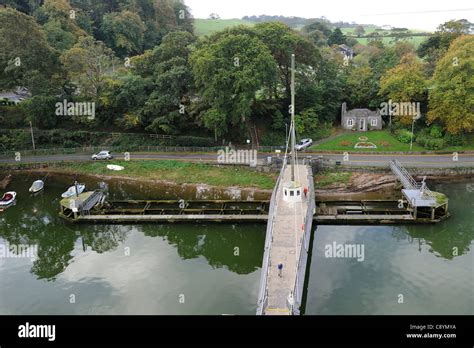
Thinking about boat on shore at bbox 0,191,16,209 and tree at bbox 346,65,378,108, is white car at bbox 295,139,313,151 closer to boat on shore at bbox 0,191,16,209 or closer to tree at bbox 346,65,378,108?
tree at bbox 346,65,378,108

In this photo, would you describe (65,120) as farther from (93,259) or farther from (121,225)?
(93,259)

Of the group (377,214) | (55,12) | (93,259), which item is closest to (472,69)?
(377,214)

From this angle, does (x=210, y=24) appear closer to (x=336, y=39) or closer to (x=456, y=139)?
(x=336, y=39)

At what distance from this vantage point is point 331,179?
4638cm

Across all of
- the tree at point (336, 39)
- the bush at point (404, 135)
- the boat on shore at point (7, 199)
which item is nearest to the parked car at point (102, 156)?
the boat on shore at point (7, 199)

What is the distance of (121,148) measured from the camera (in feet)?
190

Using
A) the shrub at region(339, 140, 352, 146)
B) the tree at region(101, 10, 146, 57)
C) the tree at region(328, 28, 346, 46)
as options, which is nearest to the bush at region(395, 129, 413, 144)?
the shrub at region(339, 140, 352, 146)

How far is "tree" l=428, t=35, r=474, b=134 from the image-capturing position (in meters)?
50.9

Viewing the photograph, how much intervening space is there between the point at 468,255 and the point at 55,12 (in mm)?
75570

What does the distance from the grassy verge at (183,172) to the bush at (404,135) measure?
18.7 meters

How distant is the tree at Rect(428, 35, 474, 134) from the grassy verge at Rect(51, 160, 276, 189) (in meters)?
23.0

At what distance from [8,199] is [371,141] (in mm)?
42389

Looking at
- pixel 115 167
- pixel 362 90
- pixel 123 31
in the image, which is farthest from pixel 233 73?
pixel 123 31

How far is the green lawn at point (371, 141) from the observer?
54125 mm
